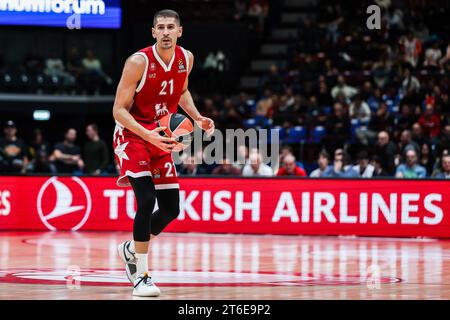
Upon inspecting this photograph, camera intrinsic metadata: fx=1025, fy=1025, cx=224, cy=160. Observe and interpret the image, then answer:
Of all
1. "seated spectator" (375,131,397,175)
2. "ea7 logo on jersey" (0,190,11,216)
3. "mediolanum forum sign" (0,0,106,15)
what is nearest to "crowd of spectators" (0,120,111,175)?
"ea7 logo on jersey" (0,190,11,216)

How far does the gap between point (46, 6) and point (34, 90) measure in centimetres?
463

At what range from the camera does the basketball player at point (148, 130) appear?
8.50m

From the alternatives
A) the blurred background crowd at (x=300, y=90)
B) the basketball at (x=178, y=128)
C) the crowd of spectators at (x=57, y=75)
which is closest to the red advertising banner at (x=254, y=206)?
the blurred background crowd at (x=300, y=90)

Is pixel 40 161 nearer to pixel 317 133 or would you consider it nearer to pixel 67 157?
pixel 67 157

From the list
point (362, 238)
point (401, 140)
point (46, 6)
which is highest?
point (46, 6)

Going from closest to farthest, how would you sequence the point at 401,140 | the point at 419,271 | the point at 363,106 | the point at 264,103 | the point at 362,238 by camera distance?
1. the point at 419,271
2. the point at 362,238
3. the point at 401,140
4. the point at 363,106
5. the point at 264,103

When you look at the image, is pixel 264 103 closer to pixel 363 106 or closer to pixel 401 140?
pixel 363 106

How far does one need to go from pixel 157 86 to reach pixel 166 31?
0.47 m

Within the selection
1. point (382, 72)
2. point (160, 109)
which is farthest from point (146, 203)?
point (382, 72)

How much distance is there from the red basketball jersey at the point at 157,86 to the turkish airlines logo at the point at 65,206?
800 centimetres

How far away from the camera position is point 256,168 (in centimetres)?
1739

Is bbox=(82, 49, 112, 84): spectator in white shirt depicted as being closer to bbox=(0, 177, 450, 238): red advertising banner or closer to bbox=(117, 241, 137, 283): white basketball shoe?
bbox=(0, 177, 450, 238): red advertising banner

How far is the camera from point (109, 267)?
35.8ft
